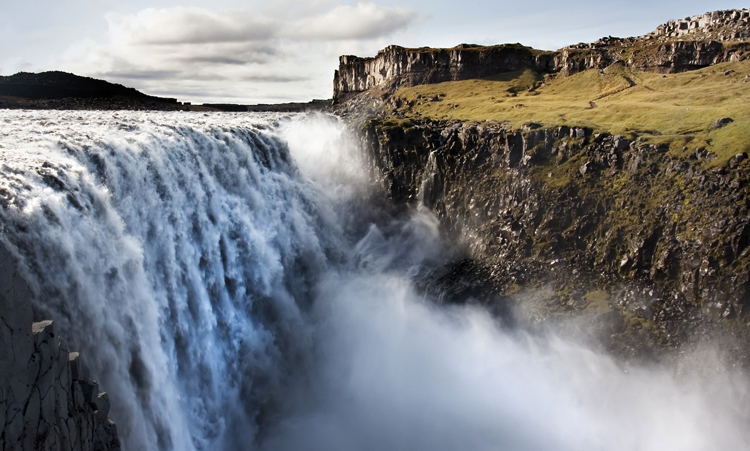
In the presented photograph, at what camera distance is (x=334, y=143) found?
61.2 metres

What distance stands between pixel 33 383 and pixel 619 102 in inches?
2599

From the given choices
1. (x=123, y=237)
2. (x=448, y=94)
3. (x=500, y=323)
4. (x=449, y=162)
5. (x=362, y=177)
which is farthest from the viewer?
(x=448, y=94)

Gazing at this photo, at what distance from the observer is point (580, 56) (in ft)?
289

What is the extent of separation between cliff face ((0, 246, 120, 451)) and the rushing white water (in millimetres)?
4953

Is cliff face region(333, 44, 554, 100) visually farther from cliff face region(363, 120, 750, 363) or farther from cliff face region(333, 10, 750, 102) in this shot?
cliff face region(363, 120, 750, 363)

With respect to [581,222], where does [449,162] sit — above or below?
above

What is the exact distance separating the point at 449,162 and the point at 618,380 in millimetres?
27369

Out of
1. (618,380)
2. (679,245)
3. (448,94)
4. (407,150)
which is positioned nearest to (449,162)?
(407,150)

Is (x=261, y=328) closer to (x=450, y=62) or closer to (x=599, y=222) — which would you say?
(x=599, y=222)

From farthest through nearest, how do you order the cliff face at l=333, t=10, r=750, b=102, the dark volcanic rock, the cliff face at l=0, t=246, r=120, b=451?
the cliff face at l=333, t=10, r=750, b=102 → the dark volcanic rock → the cliff face at l=0, t=246, r=120, b=451

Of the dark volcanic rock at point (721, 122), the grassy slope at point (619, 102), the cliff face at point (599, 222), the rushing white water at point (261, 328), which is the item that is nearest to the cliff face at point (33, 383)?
the rushing white water at point (261, 328)

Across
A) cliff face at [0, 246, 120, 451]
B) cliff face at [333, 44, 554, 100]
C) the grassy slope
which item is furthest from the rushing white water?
cliff face at [333, 44, 554, 100]

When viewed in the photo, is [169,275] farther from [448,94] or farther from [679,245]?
[448,94]

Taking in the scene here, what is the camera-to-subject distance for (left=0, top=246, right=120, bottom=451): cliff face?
44.3ft
